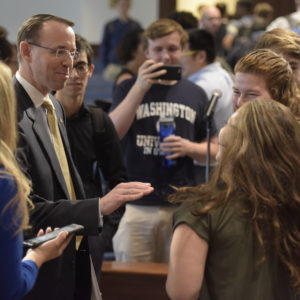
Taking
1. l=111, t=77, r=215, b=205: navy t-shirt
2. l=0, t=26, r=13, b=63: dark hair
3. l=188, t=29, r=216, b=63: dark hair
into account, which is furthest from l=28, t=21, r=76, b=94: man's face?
l=188, t=29, r=216, b=63: dark hair

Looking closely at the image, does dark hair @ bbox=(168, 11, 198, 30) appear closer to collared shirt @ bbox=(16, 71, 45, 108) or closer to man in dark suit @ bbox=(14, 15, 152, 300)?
man in dark suit @ bbox=(14, 15, 152, 300)

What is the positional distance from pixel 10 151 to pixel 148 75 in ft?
6.16

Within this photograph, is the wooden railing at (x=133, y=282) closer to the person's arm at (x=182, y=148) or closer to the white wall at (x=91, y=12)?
the person's arm at (x=182, y=148)

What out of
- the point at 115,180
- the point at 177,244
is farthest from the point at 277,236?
the point at 115,180

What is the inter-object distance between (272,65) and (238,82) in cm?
16

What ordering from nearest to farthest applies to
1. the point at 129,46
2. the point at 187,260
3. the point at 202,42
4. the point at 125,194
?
the point at 187,260, the point at 125,194, the point at 202,42, the point at 129,46

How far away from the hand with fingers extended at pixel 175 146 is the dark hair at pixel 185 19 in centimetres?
189

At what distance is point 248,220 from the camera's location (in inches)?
74.3

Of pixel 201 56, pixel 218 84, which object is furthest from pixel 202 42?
pixel 218 84

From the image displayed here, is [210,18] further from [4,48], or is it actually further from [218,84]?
[4,48]

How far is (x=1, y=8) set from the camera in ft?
31.2

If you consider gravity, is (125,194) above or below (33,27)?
below

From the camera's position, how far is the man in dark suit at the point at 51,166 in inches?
89.5

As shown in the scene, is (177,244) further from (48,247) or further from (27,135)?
(27,135)
